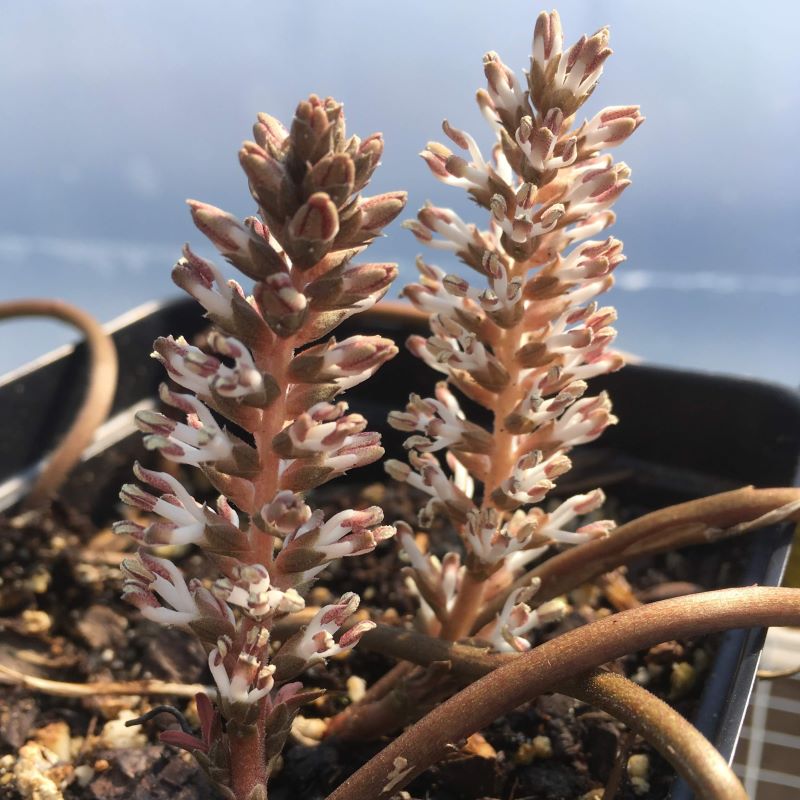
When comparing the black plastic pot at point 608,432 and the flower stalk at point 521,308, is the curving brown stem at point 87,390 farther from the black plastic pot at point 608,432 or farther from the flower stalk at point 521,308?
the flower stalk at point 521,308

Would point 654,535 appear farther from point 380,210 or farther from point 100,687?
point 100,687

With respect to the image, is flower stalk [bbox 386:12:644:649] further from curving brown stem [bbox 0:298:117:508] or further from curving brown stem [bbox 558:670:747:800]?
curving brown stem [bbox 0:298:117:508]

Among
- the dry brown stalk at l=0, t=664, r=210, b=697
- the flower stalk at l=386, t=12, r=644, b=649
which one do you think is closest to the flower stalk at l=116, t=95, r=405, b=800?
the flower stalk at l=386, t=12, r=644, b=649

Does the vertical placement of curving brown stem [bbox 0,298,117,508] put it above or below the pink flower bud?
below

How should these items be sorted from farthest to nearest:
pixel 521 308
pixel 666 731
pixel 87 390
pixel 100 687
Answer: pixel 87 390 → pixel 100 687 → pixel 521 308 → pixel 666 731

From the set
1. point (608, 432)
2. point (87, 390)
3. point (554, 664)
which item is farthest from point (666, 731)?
point (87, 390)

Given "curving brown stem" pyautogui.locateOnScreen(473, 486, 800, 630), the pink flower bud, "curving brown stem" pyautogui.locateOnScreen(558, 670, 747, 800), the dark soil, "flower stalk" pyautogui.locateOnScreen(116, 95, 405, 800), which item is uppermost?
the pink flower bud
